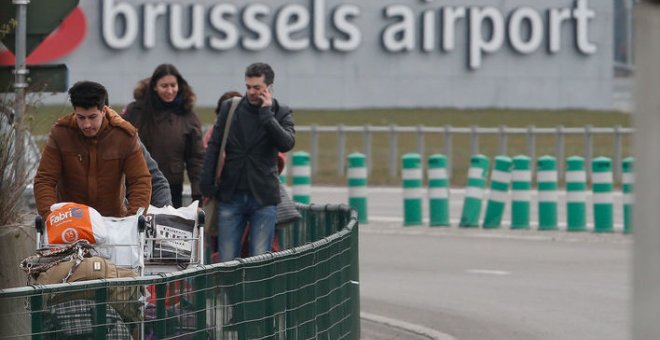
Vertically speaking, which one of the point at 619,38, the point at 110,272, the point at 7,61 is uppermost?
the point at 619,38

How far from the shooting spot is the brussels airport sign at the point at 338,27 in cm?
4631

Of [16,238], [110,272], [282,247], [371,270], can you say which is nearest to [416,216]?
[371,270]

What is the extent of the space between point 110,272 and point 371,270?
8817mm

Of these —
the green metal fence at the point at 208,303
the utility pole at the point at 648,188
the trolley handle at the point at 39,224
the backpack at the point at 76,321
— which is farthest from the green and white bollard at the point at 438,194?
the utility pole at the point at 648,188

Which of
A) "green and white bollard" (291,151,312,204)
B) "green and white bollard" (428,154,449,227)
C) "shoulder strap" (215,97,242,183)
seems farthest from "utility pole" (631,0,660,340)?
"green and white bollard" (291,151,312,204)

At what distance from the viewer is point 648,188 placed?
6.89 feet

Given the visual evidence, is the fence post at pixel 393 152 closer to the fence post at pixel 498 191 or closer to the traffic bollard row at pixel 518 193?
the traffic bollard row at pixel 518 193

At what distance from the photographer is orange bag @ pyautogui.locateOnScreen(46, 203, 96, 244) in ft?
21.8

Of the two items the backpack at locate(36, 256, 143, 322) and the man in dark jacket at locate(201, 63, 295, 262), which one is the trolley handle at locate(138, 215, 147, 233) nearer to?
the backpack at locate(36, 256, 143, 322)

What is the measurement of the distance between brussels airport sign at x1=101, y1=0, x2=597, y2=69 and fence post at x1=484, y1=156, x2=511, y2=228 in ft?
90.2

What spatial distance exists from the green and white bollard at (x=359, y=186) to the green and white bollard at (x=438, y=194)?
0.89m

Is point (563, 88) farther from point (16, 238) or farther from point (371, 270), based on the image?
point (16, 238)

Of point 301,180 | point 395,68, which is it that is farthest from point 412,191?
point 395,68

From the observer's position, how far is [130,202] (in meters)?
7.58
